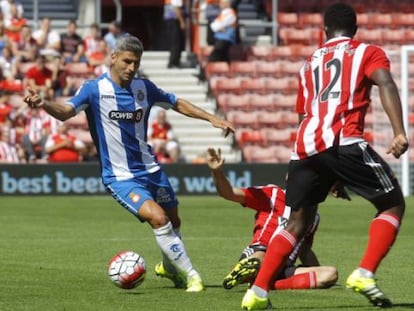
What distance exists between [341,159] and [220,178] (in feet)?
4.77

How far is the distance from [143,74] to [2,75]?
3.36 m

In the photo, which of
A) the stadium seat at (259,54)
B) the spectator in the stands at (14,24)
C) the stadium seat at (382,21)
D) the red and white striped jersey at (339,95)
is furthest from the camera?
the stadium seat at (382,21)

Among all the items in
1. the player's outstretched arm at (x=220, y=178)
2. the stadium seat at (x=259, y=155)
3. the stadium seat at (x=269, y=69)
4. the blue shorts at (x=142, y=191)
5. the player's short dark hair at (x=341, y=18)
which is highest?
the player's short dark hair at (x=341, y=18)

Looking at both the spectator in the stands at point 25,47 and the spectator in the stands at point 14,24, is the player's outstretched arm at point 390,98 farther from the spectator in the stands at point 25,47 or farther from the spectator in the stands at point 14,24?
the spectator in the stands at point 14,24

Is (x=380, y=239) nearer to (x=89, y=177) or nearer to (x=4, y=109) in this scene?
(x=89, y=177)

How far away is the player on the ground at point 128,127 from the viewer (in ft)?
33.6

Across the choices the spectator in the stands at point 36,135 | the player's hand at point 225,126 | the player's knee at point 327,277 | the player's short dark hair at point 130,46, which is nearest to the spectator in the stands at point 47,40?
the spectator in the stands at point 36,135

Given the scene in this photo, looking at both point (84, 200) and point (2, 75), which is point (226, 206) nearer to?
point (84, 200)

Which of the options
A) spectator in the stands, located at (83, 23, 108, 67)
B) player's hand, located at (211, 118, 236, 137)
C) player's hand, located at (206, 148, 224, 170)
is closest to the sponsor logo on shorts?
player's hand, located at (211, 118, 236, 137)

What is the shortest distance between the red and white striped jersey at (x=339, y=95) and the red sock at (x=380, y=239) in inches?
22.5

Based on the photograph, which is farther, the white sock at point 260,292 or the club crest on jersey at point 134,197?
the club crest on jersey at point 134,197

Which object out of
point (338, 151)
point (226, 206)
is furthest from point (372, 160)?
point (226, 206)

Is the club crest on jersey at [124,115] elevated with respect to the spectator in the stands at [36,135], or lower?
elevated

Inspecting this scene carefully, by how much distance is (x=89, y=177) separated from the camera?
78.7ft
